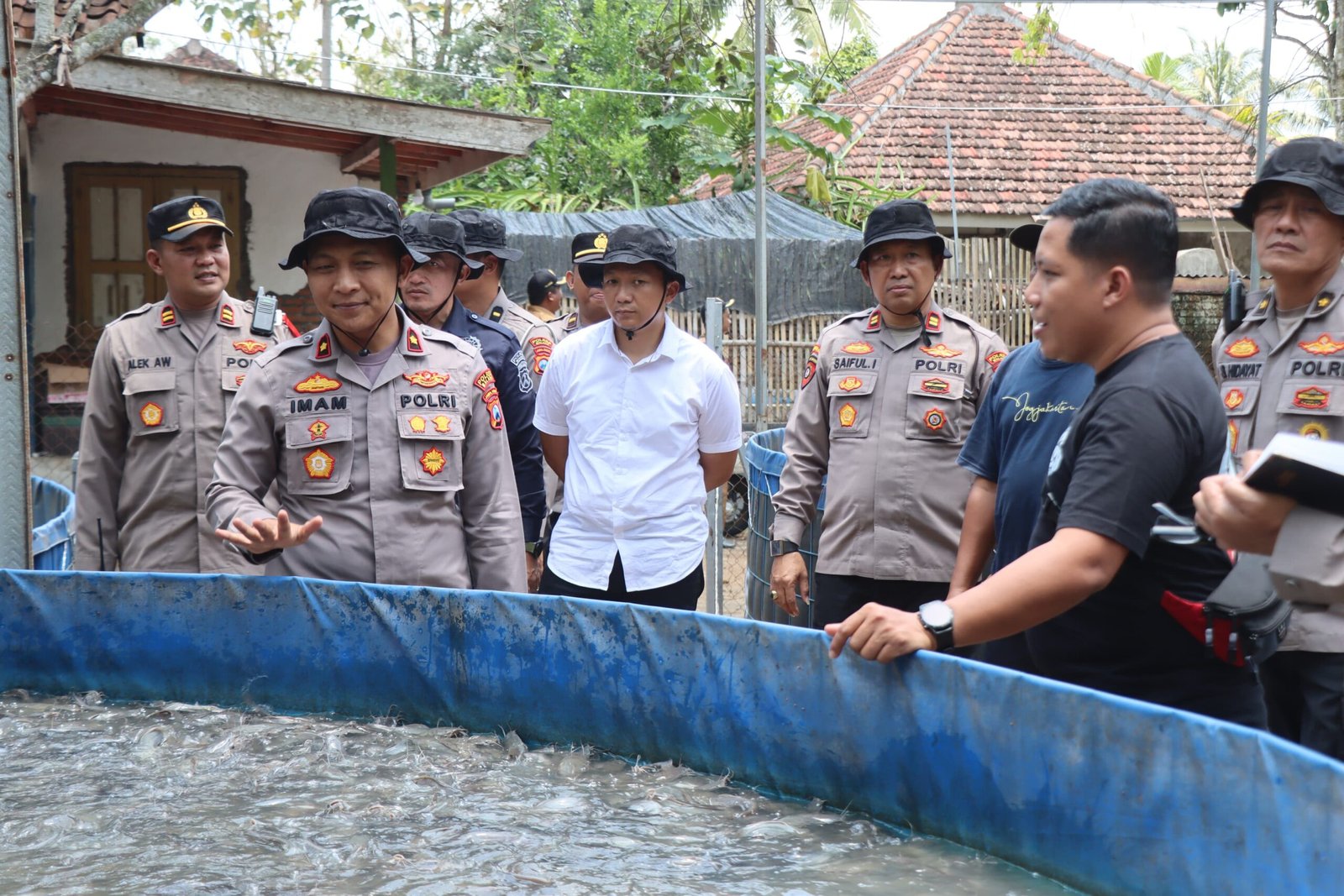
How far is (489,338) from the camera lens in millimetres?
4973

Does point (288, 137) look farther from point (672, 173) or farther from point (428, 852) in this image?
point (672, 173)

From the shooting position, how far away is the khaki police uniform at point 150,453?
4.47 meters

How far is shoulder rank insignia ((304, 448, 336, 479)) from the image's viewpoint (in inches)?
140

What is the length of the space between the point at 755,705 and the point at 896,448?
1.46 metres

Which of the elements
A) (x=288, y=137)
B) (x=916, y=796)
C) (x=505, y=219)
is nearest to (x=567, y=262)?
(x=505, y=219)

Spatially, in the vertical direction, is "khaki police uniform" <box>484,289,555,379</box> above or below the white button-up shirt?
above

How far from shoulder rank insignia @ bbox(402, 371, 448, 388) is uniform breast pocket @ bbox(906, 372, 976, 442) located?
1554 millimetres

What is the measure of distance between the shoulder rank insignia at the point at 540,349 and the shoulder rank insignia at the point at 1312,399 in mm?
3069

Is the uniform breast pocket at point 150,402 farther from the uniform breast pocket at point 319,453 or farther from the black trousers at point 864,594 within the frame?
the black trousers at point 864,594

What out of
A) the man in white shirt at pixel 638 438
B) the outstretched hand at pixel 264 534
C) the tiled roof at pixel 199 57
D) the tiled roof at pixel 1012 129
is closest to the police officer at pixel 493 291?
the man in white shirt at pixel 638 438

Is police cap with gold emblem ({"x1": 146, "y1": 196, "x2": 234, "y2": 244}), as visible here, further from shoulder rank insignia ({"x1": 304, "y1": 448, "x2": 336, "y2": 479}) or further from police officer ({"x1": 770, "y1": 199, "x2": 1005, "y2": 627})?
police officer ({"x1": 770, "y1": 199, "x2": 1005, "y2": 627})

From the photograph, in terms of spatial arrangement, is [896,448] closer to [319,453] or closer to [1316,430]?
[1316,430]

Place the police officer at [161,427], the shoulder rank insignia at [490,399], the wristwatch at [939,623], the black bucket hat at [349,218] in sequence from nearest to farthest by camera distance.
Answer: the wristwatch at [939,623], the black bucket hat at [349,218], the shoulder rank insignia at [490,399], the police officer at [161,427]

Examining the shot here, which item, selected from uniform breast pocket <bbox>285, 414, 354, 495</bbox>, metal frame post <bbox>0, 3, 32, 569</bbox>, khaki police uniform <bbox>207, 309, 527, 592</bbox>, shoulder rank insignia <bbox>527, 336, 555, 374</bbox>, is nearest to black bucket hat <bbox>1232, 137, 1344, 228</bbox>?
khaki police uniform <bbox>207, 309, 527, 592</bbox>
